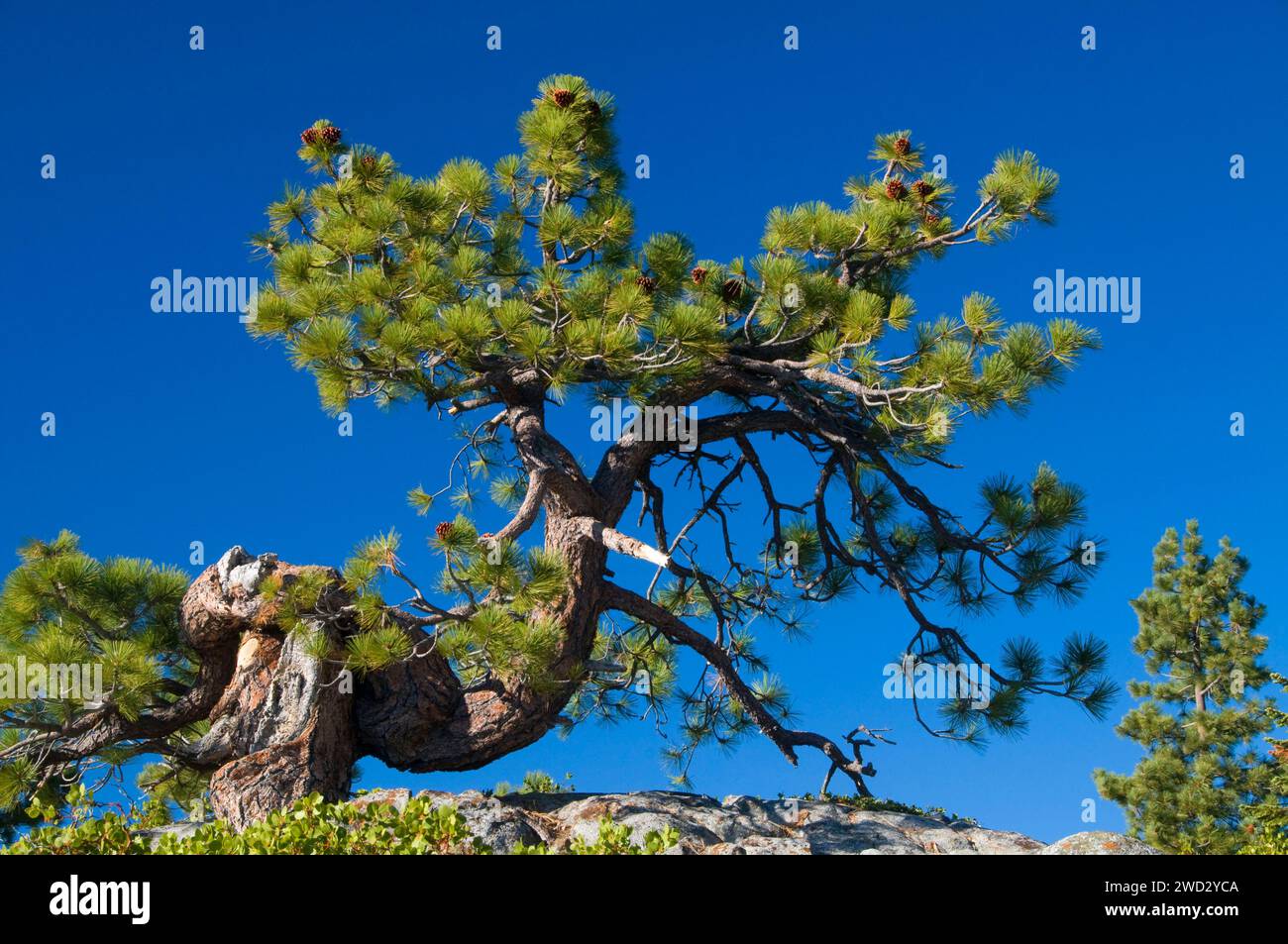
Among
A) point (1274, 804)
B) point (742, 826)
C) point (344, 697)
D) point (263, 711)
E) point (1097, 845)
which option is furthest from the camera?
point (1274, 804)

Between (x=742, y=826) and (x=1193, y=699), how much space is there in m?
16.0

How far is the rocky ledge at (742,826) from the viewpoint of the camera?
7355 mm

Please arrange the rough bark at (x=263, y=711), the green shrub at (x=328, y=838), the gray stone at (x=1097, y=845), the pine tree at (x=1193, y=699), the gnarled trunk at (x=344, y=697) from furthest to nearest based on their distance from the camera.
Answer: the pine tree at (x=1193, y=699)
the gnarled trunk at (x=344, y=697)
the rough bark at (x=263, y=711)
the gray stone at (x=1097, y=845)
the green shrub at (x=328, y=838)

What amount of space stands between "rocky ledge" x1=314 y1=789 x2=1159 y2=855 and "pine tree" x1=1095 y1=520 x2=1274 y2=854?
1341 centimetres

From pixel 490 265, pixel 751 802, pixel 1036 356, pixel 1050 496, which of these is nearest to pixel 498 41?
pixel 490 265

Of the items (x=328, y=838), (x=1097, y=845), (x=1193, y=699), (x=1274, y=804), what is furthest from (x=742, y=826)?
(x=1193, y=699)

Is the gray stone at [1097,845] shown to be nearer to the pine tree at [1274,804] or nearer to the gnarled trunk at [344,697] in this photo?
the gnarled trunk at [344,697]

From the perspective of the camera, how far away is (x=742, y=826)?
8.23 m

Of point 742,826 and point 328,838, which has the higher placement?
point 328,838

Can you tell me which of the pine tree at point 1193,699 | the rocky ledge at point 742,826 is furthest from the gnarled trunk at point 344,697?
the pine tree at point 1193,699

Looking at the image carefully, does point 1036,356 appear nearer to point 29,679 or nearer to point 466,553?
point 466,553

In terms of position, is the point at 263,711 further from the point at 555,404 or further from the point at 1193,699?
the point at 1193,699

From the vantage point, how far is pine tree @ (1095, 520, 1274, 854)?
798 inches

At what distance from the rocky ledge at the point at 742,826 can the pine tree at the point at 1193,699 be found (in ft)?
44.0
